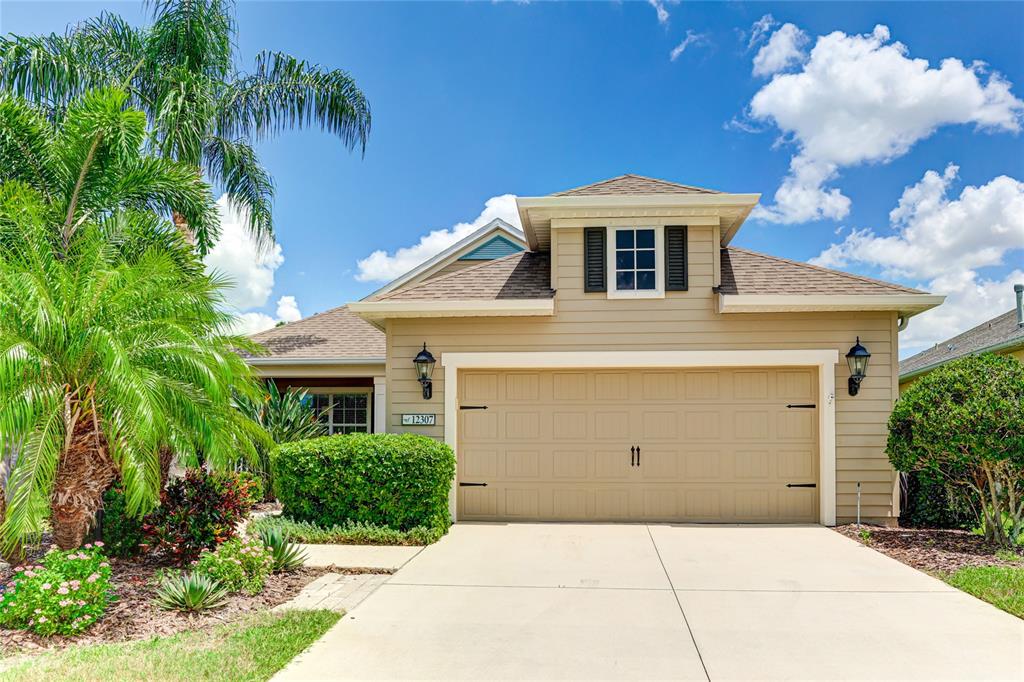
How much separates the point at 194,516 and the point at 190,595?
4.85 ft

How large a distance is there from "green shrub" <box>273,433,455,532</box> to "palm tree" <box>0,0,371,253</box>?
19.4 ft

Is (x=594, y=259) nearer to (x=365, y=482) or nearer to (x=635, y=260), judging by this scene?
(x=635, y=260)

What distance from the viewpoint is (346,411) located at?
13.3 m

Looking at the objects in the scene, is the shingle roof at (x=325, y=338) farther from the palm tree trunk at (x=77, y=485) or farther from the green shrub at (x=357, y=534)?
the palm tree trunk at (x=77, y=485)

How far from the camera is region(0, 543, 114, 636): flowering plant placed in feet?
15.1

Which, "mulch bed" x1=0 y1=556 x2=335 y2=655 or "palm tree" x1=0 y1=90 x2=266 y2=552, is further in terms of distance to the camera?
"palm tree" x1=0 y1=90 x2=266 y2=552

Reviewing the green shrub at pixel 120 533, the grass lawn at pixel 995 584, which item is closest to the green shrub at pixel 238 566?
the green shrub at pixel 120 533

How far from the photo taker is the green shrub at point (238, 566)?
5.48 metres

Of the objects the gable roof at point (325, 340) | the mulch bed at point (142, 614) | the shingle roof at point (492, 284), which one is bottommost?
the mulch bed at point (142, 614)

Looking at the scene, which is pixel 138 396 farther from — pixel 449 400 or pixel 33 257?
pixel 449 400

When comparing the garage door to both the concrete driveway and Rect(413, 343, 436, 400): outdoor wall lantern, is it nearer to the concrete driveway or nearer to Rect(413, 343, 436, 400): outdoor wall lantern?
Rect(413, 343, 436, 400): outdoor wall lantern

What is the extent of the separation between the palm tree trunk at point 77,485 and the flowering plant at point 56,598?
26.5 inches

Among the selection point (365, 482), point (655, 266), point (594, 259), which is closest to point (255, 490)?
point (365, 482)

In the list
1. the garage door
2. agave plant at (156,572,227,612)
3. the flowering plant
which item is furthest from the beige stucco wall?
the flowering plant
